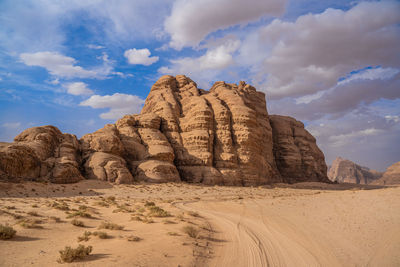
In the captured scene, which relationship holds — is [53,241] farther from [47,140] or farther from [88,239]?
[47,140]

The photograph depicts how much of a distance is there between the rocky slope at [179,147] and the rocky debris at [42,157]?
0.09 m

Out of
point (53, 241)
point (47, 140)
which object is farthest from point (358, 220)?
point (47, 140)

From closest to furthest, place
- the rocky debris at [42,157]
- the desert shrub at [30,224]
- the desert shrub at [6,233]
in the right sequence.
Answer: the desert shrub at [6,233]
the desert shrub at [30,224]
the rocky debris at [42,157]

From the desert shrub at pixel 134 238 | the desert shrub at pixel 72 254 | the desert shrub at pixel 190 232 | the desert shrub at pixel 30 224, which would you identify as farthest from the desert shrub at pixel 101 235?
the desert shrub at pixel 190 232

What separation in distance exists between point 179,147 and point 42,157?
2081cm

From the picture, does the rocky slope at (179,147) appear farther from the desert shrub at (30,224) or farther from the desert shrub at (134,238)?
the desert shrub at (134,238)

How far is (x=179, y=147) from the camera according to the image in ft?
146

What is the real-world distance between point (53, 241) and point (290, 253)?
7.53 m

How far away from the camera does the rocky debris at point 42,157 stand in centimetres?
2722

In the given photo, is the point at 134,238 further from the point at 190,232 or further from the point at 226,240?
the point at 226,240

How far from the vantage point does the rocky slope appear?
3177 cm

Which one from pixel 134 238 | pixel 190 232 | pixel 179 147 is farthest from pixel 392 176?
pixel 134 238

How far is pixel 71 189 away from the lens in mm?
27469

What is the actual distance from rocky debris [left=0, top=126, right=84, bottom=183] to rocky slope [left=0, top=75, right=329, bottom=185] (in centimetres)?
9
